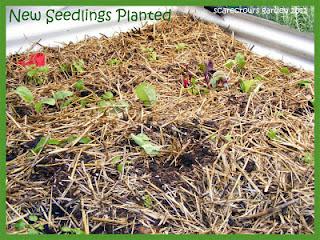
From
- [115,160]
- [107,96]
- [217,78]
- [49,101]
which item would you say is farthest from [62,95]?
[217,78]

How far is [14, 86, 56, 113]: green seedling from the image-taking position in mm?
1936

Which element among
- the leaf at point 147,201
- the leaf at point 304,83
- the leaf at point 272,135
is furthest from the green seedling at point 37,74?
the leaf at point 304,83

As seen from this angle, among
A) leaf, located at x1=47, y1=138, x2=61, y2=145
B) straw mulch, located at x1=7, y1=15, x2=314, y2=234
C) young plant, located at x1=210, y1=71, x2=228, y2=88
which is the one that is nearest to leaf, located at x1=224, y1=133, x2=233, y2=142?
straw mulch, located at x1=7, y1=15, x2=314, y2=234

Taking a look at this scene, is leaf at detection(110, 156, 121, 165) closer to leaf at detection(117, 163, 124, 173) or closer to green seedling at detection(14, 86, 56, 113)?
leaf at detection(117, 163, 124, 173)

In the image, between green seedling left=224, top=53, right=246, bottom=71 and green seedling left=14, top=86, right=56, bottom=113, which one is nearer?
green seedling left=14, top=86, right=56, bottom=113

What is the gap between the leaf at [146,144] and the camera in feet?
5.71

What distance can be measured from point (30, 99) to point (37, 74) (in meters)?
0.24

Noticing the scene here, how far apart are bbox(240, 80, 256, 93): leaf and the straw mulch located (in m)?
0.03

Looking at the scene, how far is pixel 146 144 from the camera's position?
1.76 m

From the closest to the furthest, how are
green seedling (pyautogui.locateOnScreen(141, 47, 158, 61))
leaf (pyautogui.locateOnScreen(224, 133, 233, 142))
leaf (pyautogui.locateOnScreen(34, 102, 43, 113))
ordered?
leaf (pyautogui.locateOnScreen(224, 133, 233, 142)) → leaf (pyautogui.locateOnScreen(34, 102, 43, 113)) → green seedling (pyautogui.locateOnScreen(141, 47, 158, 61))

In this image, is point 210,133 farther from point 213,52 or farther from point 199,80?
point 213,52

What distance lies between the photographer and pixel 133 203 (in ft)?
5.25

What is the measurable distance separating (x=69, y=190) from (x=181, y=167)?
1.23ft

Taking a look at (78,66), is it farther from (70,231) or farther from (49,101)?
(70,231)
